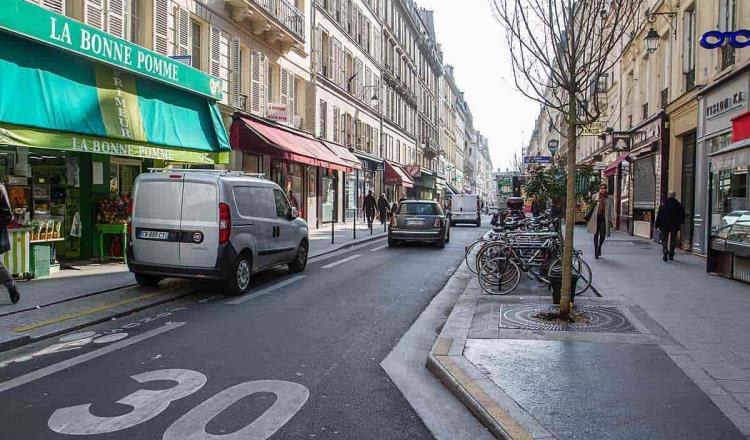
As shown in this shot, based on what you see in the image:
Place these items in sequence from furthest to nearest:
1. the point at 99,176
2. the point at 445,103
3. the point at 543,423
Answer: the point at 445,103 → the point at 99,176 → the point at 543,423

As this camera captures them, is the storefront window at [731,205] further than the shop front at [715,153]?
No

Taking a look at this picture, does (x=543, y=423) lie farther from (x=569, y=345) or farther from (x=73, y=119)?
(x=73, y=119)

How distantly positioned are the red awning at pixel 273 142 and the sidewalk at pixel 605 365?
38.1ft

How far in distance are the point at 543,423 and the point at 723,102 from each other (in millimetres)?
13151

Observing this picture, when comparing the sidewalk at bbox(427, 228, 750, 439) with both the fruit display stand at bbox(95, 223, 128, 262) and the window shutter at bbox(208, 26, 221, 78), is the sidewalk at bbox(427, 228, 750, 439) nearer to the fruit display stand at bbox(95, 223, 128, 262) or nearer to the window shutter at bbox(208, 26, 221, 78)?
the fruit display stand at bbox(95, 223, 128, 262)

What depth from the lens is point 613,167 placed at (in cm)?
2880

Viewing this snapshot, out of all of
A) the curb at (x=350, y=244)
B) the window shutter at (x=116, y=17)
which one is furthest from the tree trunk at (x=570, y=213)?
Answer: the window shutter at (x=116, y=17)

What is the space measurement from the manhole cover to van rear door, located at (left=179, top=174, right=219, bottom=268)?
4.27 m

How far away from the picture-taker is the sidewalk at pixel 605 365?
13.4 ft

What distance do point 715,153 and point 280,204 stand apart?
8.55 m

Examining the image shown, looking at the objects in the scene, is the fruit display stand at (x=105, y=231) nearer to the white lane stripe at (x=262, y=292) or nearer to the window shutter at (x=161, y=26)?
the white lane stripe at (x=262, y=292)

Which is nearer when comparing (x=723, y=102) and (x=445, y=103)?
(x=723, y=102)

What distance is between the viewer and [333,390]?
488cm

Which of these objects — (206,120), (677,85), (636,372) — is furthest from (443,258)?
(636,372)
